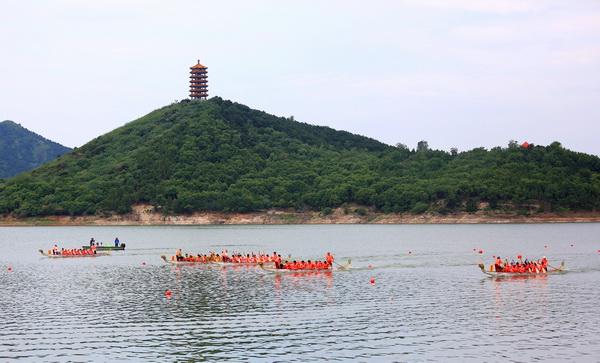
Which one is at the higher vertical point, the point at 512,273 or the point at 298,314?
the point at 512,273

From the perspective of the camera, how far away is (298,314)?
45344 mm

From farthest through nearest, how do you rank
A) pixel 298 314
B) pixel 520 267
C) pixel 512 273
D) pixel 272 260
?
pixel 272 260 < pixel 520 267 < pixel 512 273 < pixel 298 314

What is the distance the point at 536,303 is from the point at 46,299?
36.7m

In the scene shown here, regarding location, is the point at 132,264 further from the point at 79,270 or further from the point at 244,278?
the point at 244,278

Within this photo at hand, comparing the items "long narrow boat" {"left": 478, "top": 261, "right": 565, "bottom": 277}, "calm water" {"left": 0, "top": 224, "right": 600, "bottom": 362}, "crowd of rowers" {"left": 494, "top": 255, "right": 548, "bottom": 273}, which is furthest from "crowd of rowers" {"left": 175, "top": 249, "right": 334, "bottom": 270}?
"crowd of rowers" {"left": 494, "top": 255, "right": 548, "bottom": 273}

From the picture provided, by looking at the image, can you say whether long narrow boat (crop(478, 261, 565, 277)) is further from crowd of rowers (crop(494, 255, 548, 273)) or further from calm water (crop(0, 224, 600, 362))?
calm water (crop(0, 224, 600, 362))

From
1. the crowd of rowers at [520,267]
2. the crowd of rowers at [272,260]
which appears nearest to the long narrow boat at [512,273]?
the crowd of rowers at [520,267]

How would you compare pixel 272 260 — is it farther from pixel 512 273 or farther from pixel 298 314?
pixel 298 314

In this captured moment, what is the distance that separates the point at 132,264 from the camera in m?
84.0

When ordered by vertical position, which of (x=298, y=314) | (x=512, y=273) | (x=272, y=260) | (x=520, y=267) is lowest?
(x=298, y=314)

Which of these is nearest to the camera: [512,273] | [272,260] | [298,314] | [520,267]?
[298,314]

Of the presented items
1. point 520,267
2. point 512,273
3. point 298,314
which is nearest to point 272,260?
point 512,273

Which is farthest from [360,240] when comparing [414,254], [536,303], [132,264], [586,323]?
[586,323]

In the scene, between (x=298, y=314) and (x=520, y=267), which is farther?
(x=520, y=267)
